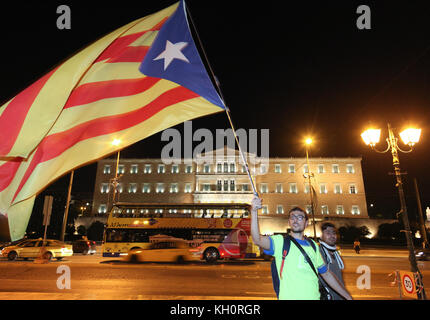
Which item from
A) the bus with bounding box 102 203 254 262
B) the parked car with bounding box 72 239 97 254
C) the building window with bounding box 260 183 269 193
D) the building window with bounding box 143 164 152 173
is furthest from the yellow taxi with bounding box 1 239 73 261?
the building window with bounding box 260 183 269 193

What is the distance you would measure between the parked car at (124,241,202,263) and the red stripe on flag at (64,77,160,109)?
1450 centimetres

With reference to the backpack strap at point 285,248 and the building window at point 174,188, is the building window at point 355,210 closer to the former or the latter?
the building window at point 174,188

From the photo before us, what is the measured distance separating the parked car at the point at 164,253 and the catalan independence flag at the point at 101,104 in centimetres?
1436

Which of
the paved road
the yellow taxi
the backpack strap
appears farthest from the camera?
the yellow taxi

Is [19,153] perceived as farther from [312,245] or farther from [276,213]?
[276,213]

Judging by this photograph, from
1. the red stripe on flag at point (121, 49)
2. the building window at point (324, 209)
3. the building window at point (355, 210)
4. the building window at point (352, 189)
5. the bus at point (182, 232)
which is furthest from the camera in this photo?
the building window at point (352, 189)

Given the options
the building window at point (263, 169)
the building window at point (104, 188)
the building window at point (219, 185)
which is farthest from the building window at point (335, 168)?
the building window at point (104, 188)

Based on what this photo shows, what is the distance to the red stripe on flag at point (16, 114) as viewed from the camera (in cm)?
310

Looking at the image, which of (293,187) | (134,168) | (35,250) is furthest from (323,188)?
(35,250)

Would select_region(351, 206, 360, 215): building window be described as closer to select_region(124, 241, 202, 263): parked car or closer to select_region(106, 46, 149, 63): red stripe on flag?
select_region(124, 241, 202, 263): parked car

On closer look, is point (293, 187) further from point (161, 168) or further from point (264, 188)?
point (161, 168)

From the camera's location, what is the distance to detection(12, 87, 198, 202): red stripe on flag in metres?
3.34
